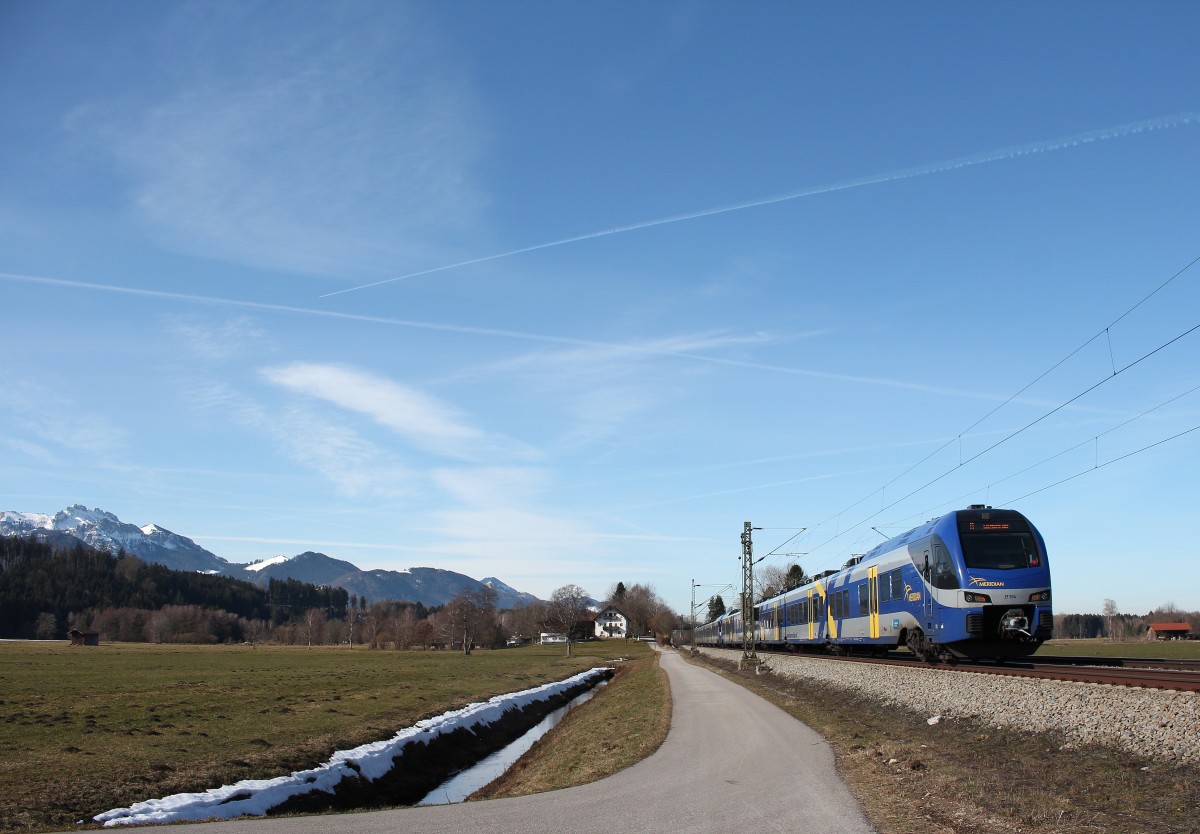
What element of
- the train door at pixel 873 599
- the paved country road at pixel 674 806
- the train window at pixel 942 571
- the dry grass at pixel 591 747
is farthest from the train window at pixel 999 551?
the dry grass at pixel 591 747

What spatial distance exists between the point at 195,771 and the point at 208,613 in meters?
192

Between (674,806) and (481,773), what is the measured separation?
14568 mm

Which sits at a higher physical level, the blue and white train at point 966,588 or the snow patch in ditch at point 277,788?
the blue and white train at point 966,588

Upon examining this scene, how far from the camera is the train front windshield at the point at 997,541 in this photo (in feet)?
72.9

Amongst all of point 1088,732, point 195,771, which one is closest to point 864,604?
point 1088,732

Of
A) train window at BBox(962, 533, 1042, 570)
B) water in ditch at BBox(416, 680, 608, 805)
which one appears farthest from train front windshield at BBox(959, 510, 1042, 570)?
water in ditch at BBox(416, 680, 608, 805)

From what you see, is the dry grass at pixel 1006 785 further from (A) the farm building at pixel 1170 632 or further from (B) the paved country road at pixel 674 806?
(A) the farm building at pixel 1170 632

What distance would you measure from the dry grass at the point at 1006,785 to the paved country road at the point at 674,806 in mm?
612

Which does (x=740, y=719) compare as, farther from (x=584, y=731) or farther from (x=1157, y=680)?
(x=1157, y=680)

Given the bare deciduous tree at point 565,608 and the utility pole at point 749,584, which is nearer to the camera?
the utility pole at point 749,584

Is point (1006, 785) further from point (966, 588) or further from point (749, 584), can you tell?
point (749, 584)

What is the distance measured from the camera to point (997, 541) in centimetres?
2258

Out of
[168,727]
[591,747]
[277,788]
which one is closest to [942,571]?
[591,747]

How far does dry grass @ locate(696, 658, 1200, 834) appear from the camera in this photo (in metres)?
9.37
